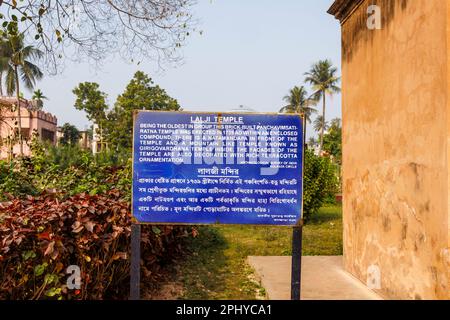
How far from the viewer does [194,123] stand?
3938 mm

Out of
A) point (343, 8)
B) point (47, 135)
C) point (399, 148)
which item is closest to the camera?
point (399, 148)

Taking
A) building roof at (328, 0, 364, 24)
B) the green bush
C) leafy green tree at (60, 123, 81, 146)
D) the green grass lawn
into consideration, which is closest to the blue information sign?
the green grass lawn

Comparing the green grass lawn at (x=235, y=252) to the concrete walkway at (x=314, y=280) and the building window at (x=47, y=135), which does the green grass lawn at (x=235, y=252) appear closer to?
the concrete walkway at (x=314, y=280)

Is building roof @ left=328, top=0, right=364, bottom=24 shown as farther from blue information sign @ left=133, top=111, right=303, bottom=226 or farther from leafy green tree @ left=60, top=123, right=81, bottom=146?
leafy green tree @ left=60, top=123, right=81, bottom=146

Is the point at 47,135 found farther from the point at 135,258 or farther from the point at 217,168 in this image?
the point at 217,168

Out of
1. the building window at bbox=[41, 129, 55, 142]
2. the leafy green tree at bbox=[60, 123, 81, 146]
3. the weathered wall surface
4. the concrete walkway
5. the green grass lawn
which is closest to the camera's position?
the weathered wall surface

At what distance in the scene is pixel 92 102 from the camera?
150 feet

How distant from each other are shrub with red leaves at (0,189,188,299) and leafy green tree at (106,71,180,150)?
3823 centimetres

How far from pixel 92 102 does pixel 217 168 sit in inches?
1748

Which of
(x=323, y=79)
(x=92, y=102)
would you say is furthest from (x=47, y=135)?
(x=323, y=79)

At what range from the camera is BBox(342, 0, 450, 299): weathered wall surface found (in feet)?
13.0

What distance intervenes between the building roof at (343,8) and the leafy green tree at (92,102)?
40.8 meters

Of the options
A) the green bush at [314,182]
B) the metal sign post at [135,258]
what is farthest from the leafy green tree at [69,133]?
the metal sign post at [135,258]

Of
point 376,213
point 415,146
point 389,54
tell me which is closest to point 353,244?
point 376,213
